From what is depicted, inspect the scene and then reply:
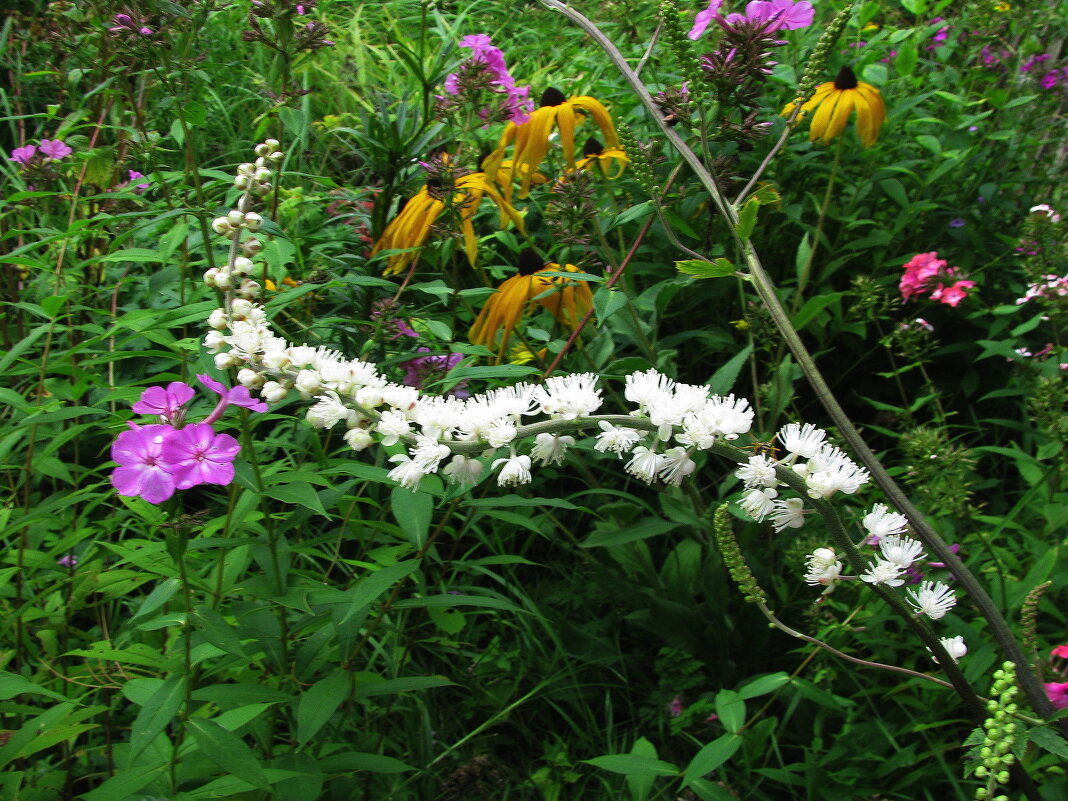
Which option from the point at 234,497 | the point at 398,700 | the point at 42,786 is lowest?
the point at 398,700

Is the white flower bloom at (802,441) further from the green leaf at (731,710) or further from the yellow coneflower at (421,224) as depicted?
the yellow coneflower at (421,224)

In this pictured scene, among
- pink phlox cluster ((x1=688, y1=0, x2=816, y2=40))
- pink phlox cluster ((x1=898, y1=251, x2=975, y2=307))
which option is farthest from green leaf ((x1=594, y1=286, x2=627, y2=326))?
pink phlox cluster ((x1=898, y1=251, x2=975, y2=307))

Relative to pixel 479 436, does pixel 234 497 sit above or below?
below

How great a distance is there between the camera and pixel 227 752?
3.13 feet

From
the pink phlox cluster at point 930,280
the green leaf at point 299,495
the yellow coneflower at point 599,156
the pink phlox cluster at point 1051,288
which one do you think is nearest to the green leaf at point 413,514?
the green leaf at point 299,495

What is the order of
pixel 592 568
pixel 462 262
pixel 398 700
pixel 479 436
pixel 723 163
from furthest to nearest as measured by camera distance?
1. pixel 462 262
2. pixel 592 568
3. pixel 398 700
4. pixel 723 163
5. pixel 479 436

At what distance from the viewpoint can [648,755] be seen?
1261 millimetres

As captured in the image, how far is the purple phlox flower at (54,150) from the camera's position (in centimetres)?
187

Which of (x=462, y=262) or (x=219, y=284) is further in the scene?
(x=462, y=262)

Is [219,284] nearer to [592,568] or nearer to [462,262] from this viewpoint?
[592,568]

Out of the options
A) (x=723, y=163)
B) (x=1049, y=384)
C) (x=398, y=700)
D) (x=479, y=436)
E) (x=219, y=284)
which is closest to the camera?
(x=479, y=436)

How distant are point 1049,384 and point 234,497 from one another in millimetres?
1310

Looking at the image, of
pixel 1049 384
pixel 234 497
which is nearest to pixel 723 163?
pixel 1049 384

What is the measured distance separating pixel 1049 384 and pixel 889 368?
3.29ft
